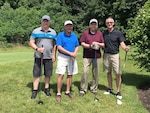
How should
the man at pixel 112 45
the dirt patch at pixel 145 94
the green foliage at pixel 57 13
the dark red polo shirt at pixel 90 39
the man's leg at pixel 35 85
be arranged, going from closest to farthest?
1. the man's leg at pixel 35 85
2. the dark red polo shirt at pixel 90 39
3. the man at pixel 112 45
4. the dirt patch at pixel 145 94
5. the green foliage at pixel 57 13

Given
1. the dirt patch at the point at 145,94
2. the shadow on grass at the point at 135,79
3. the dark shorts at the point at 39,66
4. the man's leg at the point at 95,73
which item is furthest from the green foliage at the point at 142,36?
the dark shorts at the point at 39,66

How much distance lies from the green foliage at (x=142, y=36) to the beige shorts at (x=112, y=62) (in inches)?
71.1

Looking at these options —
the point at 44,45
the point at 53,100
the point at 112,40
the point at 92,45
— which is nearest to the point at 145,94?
the point at 112,40

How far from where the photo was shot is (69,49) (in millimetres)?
7949

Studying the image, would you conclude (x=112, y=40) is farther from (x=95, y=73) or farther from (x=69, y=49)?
(x=69, y=49)

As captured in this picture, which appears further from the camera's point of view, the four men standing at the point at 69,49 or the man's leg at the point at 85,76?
the man's leg at the point at 85,76

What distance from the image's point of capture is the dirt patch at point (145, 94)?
28.8ft

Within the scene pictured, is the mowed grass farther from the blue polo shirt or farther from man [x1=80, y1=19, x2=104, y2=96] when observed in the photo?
the blue polo shirt

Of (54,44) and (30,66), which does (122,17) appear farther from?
(54,44)

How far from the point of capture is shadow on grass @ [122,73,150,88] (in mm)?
10883

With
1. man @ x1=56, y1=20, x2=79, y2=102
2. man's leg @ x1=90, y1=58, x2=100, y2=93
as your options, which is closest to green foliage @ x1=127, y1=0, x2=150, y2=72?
man's leg @ x1=90, y1=58, x2=100, y2=93

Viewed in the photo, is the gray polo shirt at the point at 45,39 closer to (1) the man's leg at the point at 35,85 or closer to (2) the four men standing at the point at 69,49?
(2) the four men standing at the point at 69,49

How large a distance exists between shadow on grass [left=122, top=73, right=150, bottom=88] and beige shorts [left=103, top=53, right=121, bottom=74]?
2.23m

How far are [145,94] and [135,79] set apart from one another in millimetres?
1948
